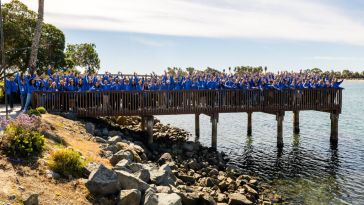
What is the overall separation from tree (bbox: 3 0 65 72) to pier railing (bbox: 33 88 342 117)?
74.3ft

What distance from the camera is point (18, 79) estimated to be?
2481 cm

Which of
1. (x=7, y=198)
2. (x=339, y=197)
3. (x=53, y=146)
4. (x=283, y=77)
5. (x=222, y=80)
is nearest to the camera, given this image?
(x=7, y=198)

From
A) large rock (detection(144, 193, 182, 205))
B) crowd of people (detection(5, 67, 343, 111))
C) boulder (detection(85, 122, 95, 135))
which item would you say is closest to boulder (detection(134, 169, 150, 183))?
large rock (detection(144, 193, 182, 205))

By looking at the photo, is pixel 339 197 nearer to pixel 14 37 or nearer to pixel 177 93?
pixel 177 93

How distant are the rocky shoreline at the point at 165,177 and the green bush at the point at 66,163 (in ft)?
1.23

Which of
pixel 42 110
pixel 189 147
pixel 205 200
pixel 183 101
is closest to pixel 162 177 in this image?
pixel 205 200

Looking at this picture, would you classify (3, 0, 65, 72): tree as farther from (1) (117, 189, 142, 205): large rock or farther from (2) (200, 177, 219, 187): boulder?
(1) (117, 189, 142, 205): large rock

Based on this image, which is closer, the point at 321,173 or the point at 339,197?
the point at 339,197

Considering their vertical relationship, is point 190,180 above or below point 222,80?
below

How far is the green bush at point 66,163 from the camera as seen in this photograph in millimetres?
13133

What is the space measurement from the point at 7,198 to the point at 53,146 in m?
5.04

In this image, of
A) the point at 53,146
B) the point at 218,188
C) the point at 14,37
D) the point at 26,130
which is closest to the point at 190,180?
the point at 218,188

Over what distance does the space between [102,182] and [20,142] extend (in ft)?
10.4

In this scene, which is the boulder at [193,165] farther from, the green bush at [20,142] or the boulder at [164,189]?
the green bush at [20,142]
